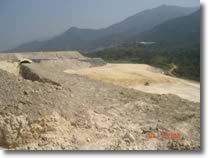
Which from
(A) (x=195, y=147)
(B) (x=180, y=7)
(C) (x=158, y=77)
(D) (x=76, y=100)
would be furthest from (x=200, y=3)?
(C) (x=158, y=77)

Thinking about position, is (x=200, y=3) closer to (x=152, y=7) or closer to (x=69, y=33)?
(x=152, y=7)

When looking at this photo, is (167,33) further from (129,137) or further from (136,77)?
(129,137)

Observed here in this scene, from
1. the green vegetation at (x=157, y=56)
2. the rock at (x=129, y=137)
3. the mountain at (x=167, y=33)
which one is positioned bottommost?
the rock at (x=129, y=137)

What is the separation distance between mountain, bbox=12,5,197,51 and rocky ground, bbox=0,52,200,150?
103 centimetres

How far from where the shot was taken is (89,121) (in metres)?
3.91

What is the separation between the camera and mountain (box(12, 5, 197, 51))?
4713 mm

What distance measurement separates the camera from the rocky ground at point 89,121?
3.66 metres

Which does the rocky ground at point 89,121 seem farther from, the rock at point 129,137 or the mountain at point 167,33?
the mountain at point 167,33
